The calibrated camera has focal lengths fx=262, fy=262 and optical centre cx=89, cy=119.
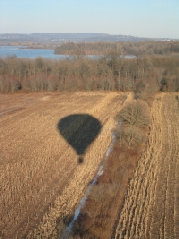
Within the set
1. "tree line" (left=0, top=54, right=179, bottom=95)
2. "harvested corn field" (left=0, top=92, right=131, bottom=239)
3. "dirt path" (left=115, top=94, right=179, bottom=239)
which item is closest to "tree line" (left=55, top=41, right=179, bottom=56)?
"tree line" (left=0, top=54, right=179, bottom=95)

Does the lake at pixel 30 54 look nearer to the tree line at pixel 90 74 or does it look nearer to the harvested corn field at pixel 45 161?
the tree line at pixel 90 74

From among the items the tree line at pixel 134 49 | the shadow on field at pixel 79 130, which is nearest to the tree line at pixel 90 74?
the tree line at pixel 134 49

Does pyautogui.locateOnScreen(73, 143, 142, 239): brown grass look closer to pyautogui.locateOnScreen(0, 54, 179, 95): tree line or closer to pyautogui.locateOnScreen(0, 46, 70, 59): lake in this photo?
pyautogui.locateOnScreen(0, 54, 179, 95): tree line

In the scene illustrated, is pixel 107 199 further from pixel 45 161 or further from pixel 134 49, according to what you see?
pixel 134 49

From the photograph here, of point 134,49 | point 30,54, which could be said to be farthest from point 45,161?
point 30,54

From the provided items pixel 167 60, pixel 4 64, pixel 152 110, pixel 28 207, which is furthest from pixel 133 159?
pixel 4 64
